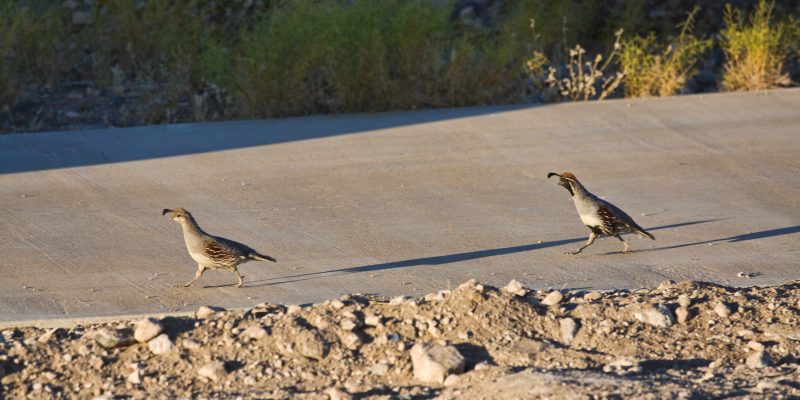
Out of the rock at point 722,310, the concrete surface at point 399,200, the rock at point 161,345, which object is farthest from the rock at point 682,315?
the rock at point 161,345

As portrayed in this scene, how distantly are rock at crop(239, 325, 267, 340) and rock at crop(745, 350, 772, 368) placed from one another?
8.02 ft

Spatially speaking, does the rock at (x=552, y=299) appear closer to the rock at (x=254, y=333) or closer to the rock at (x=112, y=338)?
the rock at (x=254, y=333)

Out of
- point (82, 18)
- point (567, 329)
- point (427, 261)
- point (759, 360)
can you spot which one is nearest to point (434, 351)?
point (567, 329)

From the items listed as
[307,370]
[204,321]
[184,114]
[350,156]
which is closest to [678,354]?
[307,370]

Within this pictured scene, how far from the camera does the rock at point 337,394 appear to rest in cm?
589

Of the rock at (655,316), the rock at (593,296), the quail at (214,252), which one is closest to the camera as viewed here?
the rock at (655,316)

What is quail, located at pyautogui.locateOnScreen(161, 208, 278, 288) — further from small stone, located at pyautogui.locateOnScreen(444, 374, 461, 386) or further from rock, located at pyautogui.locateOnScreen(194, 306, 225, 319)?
small stone, located at pyautogui.locateOnScreen(444, 374, 461, 386)

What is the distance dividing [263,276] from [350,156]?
137 inches

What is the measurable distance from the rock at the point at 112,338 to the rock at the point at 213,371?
50 cm

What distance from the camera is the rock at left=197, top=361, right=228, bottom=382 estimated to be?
6227mm

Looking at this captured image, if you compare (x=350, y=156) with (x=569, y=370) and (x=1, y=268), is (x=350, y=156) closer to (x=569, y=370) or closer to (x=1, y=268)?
(x=1, y=268)

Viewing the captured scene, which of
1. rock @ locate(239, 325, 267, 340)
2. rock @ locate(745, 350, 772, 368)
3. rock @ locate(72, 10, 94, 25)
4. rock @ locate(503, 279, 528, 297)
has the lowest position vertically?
rock @ locate(745, 350, 772, 368)

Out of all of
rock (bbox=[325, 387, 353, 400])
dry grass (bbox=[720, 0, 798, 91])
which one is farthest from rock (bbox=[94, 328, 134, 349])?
dry grass (bbox=[720, 0, 798, 91])

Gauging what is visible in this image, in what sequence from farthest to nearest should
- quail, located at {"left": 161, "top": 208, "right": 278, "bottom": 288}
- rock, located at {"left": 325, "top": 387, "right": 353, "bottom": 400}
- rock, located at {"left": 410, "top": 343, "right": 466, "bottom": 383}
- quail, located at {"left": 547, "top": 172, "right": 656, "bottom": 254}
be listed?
quail, located at {"left": 547, "top": 172, "right": 656, "bottom": 254} < quail, located at {"left": 161, "top": 208, "right": 278, "bottom": 288} < rock, located at {"left": 410, "top": 343, "right": 466, "bottom": 383} < rock, located at {"left": 325, "top": 387, "right": 353, "bottom": 400}
